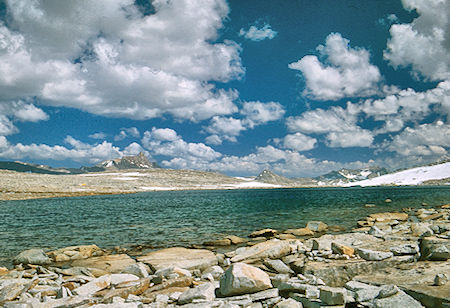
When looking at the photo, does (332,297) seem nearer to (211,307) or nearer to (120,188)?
(211,307)

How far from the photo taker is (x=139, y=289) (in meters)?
9.05

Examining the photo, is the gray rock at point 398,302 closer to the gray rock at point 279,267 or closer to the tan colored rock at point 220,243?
the gray rock at point 279,267

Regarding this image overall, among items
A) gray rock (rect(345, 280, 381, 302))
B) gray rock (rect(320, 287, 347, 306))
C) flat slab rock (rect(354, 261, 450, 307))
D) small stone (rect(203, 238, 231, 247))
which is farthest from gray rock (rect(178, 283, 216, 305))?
small stone (rect(203, 238, 231, 247))

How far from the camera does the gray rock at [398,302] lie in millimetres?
6000

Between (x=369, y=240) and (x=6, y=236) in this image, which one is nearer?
(x=369, y=240)

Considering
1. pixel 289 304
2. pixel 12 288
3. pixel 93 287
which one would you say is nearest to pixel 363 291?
pixel 289 304

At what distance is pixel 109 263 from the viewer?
13.9 metres

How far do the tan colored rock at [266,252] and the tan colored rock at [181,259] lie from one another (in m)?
1.34

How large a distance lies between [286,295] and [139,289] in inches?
185

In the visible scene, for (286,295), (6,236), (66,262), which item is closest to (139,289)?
(286,295)

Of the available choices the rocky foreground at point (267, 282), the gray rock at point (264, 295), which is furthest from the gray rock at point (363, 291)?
the gray rock at point (264, 295)

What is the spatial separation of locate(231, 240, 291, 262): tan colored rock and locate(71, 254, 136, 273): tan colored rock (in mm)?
5340

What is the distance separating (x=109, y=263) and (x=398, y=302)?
41.2ft

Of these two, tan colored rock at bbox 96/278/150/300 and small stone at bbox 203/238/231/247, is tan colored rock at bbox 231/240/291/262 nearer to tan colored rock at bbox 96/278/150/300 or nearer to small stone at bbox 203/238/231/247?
small stone at bbox 203/238/231/247
